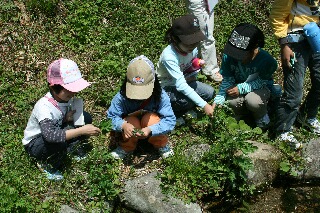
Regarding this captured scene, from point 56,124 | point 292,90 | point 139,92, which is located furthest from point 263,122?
point 56,124

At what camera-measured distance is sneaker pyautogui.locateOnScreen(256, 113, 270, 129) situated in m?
5.55

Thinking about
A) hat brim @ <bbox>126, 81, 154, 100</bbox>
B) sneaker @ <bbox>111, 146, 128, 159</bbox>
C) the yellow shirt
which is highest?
the yellow shirt

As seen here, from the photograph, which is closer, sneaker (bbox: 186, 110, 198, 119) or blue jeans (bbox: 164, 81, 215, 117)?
blue jeans (bbox: 164, 81, 215, 117)

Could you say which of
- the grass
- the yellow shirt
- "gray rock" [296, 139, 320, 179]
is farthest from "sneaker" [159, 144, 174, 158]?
the yellow shirt

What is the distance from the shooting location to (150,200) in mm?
4641

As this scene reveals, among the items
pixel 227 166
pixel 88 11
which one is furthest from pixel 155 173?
pixel 88 11

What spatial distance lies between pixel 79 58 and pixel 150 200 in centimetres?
248

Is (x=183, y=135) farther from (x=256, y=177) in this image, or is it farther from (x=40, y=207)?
(x=40, y=207)

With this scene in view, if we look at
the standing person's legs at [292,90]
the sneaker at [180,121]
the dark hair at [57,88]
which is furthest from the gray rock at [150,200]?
the standing person's legs at [292,90]

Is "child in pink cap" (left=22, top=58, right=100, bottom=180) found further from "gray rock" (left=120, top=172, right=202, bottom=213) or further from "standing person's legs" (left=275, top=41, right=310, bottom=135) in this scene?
"standing person's legs" (left=275, top=41, right=310, bottom=135)

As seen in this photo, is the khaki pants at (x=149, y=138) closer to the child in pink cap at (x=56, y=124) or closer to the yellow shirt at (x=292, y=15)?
the child in pink cap at (x=56, y=124)

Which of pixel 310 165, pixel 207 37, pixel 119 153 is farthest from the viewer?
pixel 207 37

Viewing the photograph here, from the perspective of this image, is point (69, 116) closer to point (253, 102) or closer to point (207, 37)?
point (253, 102)

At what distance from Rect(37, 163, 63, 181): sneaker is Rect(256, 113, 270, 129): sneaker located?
227 cm
